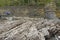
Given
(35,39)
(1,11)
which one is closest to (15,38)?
(35,39)

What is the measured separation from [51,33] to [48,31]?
0.23 meters

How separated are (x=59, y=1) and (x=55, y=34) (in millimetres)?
6717

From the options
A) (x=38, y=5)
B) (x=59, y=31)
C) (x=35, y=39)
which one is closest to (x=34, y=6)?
(x=38, y=5)

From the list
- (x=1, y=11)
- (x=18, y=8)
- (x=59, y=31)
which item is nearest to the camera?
(x=59, y=31)

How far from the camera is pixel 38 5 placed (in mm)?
11906

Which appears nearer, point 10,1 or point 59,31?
point 59,31

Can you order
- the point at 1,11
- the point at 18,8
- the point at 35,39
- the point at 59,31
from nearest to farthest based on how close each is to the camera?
the point at 35,39 < the point at 59,31 < the point at 1,11 < the point at 18,8

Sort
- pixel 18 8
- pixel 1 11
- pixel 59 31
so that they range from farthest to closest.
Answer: pixel 18 8
pixel 1 11
pixel 59 31

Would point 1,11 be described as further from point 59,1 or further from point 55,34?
point 55,34

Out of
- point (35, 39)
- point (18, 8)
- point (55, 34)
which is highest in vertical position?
point (35, 39)

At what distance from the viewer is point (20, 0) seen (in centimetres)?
1210

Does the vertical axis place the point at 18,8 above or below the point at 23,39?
below

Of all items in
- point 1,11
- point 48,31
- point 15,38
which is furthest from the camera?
point 1,11

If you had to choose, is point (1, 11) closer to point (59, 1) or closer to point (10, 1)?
point (10, 1)
